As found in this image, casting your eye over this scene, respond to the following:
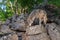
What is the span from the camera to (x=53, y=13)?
649 cm

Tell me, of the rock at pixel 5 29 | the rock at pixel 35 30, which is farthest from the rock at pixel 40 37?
the rock at pixel 5 29

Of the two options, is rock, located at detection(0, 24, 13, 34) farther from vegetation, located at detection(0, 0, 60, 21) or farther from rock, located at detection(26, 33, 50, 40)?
vegetation, located at detection(0, 0, 60, 21)

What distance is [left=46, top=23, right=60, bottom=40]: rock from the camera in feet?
17.9

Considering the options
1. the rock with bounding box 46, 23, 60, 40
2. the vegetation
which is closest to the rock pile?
the rock with bounding box 46, 23, 60, 40

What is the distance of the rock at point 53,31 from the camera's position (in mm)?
5441

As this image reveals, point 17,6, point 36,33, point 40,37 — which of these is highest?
point 17,6

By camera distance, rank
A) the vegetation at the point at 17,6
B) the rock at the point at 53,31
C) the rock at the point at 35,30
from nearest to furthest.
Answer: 1. the rock at the point at 53,31
2. the rock at the point at 35,30
3. the vegetation at the point at 17,6

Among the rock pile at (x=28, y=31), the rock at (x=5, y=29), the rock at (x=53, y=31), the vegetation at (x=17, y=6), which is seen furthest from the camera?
the vegetation at (x=17, y=6)

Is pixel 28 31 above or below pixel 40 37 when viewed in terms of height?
above

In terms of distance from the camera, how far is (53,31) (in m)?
5.53

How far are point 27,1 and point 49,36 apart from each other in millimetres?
2673

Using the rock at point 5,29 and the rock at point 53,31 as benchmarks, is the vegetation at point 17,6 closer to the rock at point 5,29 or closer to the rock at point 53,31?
the rock at point 53,31

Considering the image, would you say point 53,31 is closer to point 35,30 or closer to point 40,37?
point 40,37

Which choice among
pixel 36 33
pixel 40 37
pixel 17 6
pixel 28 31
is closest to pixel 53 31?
pixel 40 37
